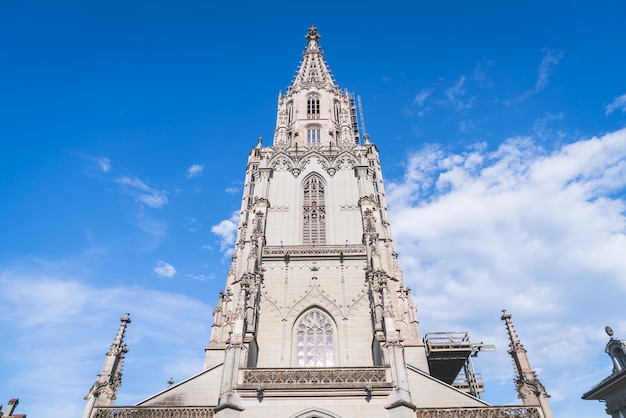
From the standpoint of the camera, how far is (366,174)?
31.8 m

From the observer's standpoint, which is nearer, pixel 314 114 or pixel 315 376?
pixel 315 376

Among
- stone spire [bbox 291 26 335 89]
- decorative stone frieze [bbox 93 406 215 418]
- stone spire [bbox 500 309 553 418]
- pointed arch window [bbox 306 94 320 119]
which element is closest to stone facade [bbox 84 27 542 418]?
decorative stone frieze [bbox 93 406 215 418]

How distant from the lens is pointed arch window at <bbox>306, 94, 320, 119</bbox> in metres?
40.1

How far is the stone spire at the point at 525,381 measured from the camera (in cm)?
1725

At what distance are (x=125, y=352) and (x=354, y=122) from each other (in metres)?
36.9

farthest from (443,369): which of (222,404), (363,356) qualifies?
(222,404)

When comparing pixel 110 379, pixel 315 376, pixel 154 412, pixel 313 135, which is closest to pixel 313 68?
pixel 313 135

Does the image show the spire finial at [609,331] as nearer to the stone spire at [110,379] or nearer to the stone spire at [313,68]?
the stone spire at [110,379]

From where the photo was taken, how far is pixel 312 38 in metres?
56.0

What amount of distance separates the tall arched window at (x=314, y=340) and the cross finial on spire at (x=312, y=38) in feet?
131

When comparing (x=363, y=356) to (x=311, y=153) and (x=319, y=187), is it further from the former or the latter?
(x=311, y=153)

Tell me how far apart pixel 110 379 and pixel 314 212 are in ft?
53.6

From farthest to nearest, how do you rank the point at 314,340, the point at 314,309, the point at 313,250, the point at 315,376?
the point at 313,250 < the point at 314,309 < the point at 314,340 < the point at 315,376

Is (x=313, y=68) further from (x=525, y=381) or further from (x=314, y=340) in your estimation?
(x=525, y=381)
